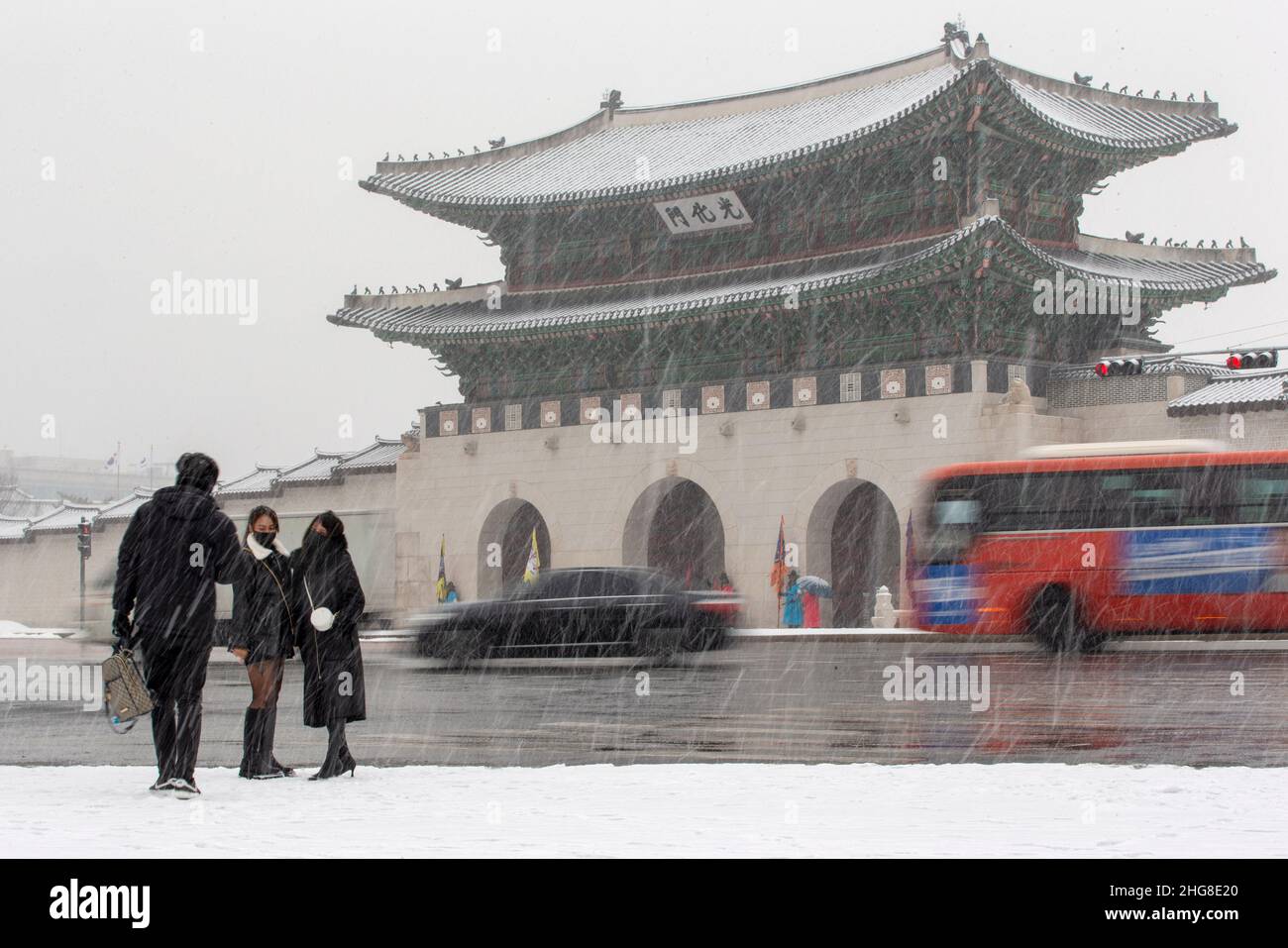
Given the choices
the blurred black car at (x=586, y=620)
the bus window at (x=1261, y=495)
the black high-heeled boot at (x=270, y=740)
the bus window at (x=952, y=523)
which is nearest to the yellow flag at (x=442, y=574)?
the blurred black car at (x=586, y=620)

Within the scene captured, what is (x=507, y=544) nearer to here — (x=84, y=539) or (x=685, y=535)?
(x=685, y=535)

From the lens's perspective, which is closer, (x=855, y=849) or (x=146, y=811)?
(x=855, y=849)

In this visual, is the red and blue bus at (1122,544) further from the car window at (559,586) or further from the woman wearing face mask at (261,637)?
the woman wearing face mask at (261,637)

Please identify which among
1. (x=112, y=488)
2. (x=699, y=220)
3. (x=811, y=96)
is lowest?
(x=112, y=488)

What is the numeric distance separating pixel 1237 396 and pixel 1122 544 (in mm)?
11812

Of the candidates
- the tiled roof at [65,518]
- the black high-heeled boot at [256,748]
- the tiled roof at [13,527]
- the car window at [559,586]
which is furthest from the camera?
the tiled roof at [13,527]

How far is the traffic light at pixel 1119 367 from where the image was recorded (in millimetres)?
28953

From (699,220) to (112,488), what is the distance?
111 meters

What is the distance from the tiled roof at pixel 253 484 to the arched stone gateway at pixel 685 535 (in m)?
11.5

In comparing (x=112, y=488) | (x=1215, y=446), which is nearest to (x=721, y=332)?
(x=1215, y=446)

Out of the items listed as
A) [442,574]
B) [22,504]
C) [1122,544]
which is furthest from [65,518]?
[1122,544]

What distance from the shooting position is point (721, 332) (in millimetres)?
35344

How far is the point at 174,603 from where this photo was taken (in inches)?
316

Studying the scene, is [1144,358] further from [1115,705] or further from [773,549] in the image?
[1115,705]
